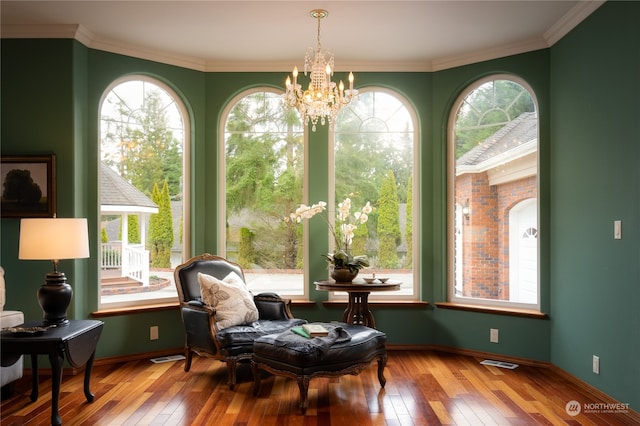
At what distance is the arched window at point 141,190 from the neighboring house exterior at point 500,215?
9.01 ft

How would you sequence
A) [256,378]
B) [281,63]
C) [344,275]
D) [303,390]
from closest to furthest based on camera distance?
[303,390] → [256,378] → [344,275] → [281,63]

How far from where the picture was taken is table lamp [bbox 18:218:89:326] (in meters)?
3.56

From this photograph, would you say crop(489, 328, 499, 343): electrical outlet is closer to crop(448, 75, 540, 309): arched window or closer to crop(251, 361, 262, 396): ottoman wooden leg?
crop(448, 75, 540, 309): arched window

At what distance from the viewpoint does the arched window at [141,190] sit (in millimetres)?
4914

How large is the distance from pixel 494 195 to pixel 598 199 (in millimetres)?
1247

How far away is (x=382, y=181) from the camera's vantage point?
17.9 feet

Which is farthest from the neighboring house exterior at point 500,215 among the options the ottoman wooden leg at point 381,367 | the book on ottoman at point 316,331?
the book on ottoman at point 316,331

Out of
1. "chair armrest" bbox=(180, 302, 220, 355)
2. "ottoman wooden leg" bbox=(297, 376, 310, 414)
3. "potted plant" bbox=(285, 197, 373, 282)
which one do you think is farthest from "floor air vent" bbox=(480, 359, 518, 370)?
"chair armrest" bbox=(180, 302, 220, 355)

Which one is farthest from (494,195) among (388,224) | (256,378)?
(256,378)

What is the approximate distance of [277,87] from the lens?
5.43 meters

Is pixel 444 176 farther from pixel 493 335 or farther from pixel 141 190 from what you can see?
A: pixel 141 190

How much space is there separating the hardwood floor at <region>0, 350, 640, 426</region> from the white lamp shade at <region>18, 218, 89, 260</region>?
101 cm

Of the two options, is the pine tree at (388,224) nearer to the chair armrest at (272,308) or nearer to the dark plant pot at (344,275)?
the dark plant pot at (344,275)

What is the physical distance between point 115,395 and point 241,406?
97 centimetres
